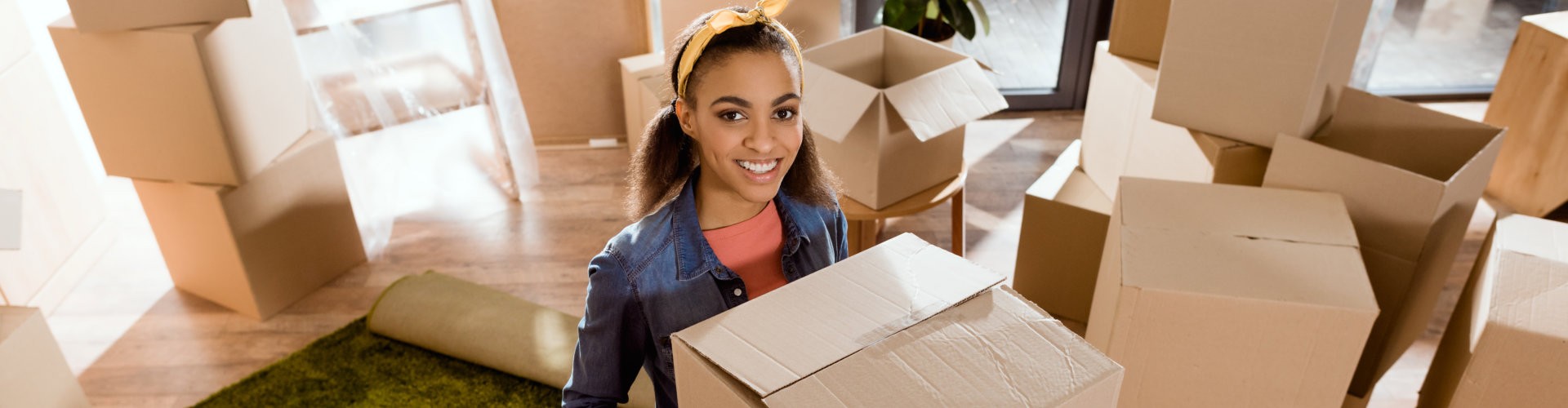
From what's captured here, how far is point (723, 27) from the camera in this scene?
3.49ft

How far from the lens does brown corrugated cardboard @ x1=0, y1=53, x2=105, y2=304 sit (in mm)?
2367

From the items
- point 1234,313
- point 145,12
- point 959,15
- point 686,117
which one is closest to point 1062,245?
point 1234,313

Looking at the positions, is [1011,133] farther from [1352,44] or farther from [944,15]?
[1352,44]

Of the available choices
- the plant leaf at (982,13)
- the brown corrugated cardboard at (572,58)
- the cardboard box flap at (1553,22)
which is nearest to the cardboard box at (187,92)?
the brown corrugated cardboard at (572,58)

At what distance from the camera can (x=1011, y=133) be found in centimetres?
344

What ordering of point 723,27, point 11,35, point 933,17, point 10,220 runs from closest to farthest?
1. point 723,27
2. point 10,220
3. point 11,35
4. point 933,17

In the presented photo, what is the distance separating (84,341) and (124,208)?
2.23 feet

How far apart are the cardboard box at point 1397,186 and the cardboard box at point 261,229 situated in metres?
2.16

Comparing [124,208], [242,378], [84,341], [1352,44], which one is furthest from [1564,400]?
[124,208]

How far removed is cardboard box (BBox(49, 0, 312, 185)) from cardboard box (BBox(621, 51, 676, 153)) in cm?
94

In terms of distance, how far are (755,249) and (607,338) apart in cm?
22

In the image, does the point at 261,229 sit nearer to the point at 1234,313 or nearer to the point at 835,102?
the point at 835,102

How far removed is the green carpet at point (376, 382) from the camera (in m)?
2.21

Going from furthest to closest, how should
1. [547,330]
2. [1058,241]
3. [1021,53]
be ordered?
[1021,53] → [547,330] → [1058,241]
